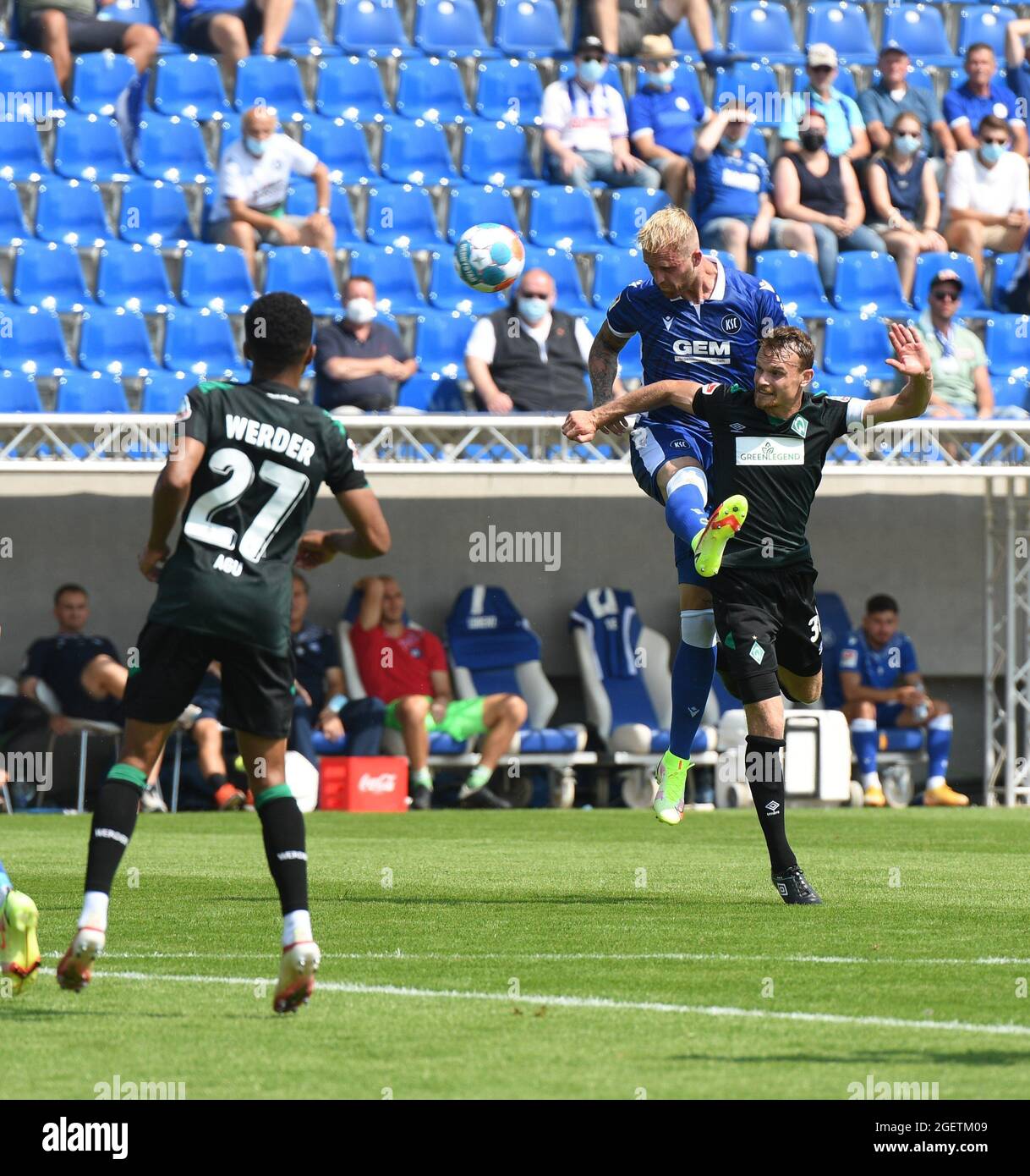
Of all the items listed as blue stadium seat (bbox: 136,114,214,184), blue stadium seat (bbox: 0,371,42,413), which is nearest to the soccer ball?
blue stadium seat (bbox: 0,371,42,413)

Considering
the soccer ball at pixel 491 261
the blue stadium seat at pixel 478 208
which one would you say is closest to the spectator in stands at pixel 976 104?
the blue stadium seat at pixel 478 208

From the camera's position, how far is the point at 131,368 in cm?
1761

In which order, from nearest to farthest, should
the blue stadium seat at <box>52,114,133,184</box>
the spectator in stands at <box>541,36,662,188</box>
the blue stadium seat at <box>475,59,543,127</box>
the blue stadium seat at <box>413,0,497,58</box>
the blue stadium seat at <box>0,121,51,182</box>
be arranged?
the blue stadium seat at <box>0,121,51,182</box> → the blue stadium seat at <box>52,114,133,184</box> → the spectator in stands at <box>541,36,662,188</box> → the blue stadium seat at <box>475,59,543,127</box> → the blue stadium seat at <box>413,0,497,58</box>

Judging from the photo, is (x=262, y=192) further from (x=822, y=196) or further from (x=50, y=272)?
(x=822, y=196)

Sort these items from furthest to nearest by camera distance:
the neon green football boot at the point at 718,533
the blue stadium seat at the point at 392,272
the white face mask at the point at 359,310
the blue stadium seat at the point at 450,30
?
1. the blue stadium seat at the point at 450,30
2. the blue stadium seat at the point at 392,272
3. the white face mask at the point at 359,310
4. the neon green football boot at the point at 718,533

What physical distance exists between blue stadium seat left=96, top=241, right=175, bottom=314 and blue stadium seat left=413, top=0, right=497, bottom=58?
15.0ft

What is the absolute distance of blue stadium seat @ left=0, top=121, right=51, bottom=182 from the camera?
62.8 feet

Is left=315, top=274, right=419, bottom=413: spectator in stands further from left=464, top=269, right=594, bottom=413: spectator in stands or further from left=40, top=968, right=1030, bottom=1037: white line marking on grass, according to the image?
left=40, top=968, right=1030, bottom=1037: white line marking on grass

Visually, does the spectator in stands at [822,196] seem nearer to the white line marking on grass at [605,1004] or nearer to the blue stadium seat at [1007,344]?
the blue stadium seat at [1007,344]

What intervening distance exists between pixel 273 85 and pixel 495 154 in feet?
6.95

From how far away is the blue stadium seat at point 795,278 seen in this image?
63.5 ft
